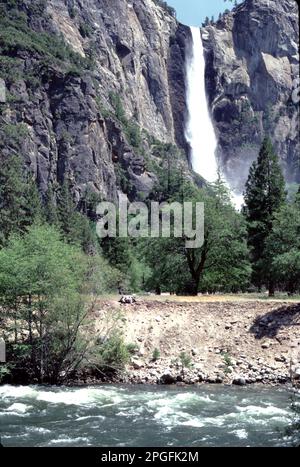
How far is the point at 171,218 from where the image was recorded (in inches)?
1538

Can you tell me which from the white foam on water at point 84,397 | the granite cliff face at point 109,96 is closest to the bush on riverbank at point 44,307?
the white foam on water at point 84,397

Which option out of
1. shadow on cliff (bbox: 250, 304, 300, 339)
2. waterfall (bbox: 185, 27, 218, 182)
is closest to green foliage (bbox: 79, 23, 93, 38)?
waterfall (bbox: 185, 27, 218, 182)

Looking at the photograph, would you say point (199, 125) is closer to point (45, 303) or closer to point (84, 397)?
point (45, 303)

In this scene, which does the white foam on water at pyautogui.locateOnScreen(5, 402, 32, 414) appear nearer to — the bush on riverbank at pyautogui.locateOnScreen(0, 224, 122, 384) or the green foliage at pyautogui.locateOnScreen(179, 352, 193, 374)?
the bush on riverbank at pyautogui.locateOnScreen(0, 224, 122, 384)

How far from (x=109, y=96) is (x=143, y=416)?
131543mm

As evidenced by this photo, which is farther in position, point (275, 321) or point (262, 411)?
point (275, 321)

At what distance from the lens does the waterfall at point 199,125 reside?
554 ft

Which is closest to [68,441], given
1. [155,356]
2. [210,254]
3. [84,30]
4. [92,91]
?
[155,356]

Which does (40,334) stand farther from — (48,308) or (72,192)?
(72,192)

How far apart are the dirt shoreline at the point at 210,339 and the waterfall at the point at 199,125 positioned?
137503 mm

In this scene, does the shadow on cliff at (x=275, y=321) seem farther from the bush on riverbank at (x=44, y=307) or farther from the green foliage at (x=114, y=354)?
the bush on riverbank at (x=44, y=307)

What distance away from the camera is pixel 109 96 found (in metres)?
143

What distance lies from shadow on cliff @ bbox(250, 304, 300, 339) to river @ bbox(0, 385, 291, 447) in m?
4.65
